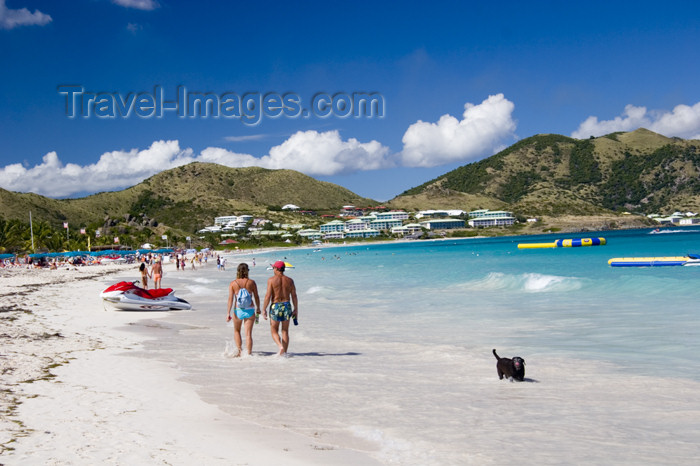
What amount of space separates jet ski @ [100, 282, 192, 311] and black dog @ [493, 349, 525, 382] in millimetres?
14119

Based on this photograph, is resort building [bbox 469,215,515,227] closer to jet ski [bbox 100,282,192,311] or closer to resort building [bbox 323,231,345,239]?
resort building [bbox 323,231,345,239]

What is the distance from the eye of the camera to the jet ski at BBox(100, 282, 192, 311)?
1923 cm

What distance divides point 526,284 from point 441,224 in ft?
504

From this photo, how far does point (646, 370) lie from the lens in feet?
30.2

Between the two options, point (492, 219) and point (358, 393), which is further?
point (492, 219)

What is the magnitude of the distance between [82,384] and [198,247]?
12411 centimetres

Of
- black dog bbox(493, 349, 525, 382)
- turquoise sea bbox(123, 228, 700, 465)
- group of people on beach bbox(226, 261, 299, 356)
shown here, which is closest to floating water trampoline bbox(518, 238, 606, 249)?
turquoise sea bbox(123, 228, 700, 465)

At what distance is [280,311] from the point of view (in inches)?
400

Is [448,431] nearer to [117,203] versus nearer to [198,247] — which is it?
[198,247]

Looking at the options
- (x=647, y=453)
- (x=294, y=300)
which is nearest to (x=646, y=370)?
(x=647, y=453)

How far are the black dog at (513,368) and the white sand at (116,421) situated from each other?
3.61 m

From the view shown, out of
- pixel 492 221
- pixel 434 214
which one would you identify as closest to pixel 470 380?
pixel 492 221

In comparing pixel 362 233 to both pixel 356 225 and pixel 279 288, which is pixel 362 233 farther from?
pixel 279 288

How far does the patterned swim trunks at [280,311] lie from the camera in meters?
10.2
